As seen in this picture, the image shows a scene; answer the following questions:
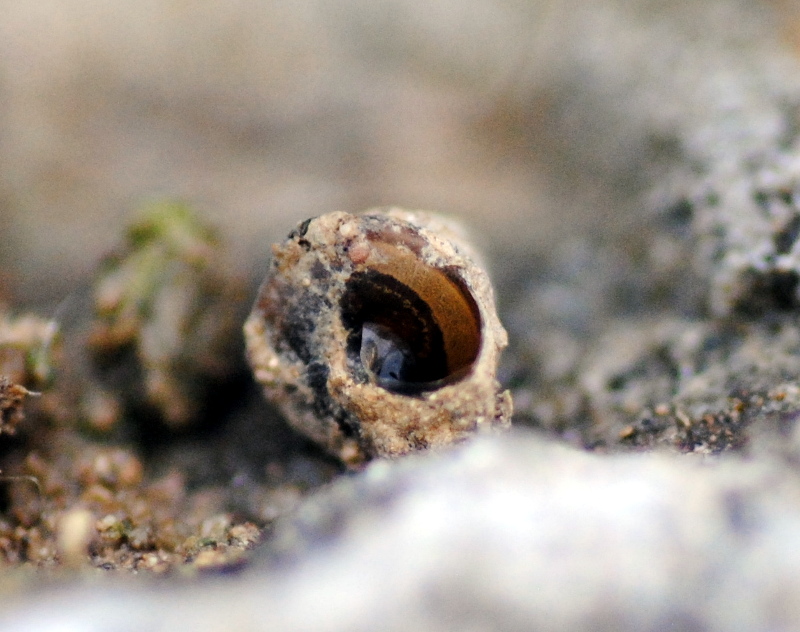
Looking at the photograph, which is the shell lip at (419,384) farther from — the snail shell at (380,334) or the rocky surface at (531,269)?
the rocky surface at (531,269)

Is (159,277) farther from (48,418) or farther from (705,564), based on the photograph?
(705,564)

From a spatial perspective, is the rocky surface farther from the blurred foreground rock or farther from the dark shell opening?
A: the dark shell opening

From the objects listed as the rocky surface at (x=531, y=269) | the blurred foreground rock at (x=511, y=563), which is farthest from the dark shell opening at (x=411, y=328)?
the blurred foreground rock at (x=511, y=563)

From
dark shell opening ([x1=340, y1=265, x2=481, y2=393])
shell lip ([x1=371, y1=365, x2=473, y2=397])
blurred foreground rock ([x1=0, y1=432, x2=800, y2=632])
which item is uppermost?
dark shell opening ([x1=340, y1=265, x2=481, y2=393])

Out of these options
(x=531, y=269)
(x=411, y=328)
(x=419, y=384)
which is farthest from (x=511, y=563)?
(x=531, y=269)

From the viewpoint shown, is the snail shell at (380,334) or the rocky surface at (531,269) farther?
the snail shell at (380,334)

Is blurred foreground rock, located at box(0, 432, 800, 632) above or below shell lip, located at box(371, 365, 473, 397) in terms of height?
below

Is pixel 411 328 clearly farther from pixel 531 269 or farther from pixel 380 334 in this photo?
pixel 531 269

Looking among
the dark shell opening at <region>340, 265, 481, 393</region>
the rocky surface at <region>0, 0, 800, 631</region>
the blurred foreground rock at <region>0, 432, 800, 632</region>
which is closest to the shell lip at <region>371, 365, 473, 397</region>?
the dark shell opening at <region>340, 265, 481, 393</region>
